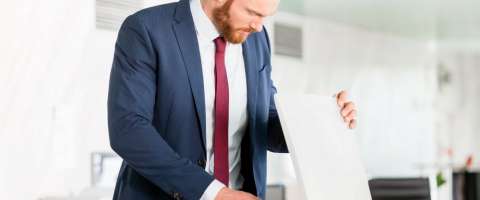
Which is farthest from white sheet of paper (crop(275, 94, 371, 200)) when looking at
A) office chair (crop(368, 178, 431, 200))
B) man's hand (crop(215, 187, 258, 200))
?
office chair (crop(368, 178, 431, 200))

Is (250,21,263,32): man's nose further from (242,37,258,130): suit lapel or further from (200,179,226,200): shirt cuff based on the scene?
(200,179,226,200): shirt cuff

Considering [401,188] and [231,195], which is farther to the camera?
[401,188]

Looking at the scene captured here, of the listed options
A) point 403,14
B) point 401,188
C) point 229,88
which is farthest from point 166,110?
point 403,14

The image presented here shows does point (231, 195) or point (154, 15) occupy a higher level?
point (154, 15)

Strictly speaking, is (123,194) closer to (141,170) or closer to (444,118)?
(141,170)

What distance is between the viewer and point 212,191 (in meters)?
1.58

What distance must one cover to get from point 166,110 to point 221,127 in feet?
0.44

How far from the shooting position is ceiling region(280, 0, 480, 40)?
8.10 meters

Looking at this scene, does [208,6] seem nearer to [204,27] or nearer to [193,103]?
[204,27]

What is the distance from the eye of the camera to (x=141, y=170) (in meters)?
1.62

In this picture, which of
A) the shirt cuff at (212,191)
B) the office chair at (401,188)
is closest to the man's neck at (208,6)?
the shirt cuff at (212,191)

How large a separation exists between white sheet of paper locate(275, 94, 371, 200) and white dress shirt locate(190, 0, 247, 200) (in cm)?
18

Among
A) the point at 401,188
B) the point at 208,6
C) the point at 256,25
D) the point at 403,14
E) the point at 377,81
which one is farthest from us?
the point at 377,81

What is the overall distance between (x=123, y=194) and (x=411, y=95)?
9307 millimetres
